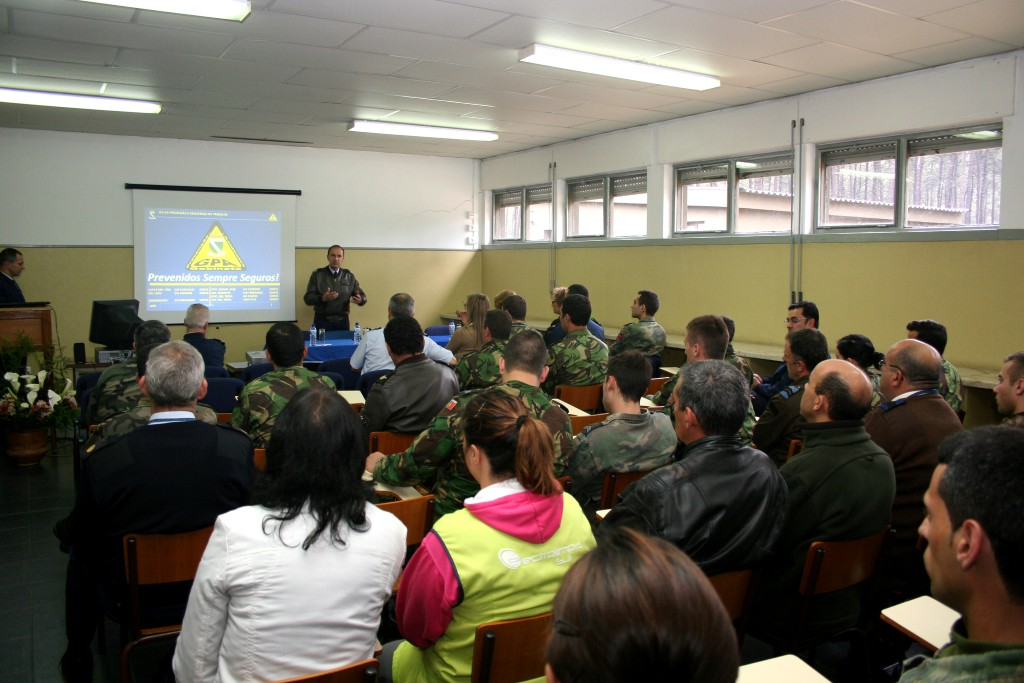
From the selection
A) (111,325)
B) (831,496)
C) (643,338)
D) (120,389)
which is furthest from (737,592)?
(111,325)

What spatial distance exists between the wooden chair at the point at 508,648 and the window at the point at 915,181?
554cm

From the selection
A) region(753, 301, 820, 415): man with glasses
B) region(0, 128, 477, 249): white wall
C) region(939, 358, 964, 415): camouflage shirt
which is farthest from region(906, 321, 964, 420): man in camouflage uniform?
region(0, 128, 477, 249): white wall

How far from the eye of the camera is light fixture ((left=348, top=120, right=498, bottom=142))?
Result: 27.5ft

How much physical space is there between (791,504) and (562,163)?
783cm

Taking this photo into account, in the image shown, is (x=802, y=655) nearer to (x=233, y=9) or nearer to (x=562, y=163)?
(x=233, y=9)

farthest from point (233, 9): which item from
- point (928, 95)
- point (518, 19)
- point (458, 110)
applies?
point (928, 95)

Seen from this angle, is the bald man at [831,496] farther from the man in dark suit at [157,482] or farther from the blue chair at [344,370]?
the blue chair at [344,370]

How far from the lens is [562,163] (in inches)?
380

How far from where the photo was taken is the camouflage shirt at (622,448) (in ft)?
9.69

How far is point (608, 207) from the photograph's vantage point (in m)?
9.15

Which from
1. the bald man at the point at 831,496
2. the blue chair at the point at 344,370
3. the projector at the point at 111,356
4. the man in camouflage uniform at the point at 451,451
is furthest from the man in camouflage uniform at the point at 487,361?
the projector at the point at 111,356

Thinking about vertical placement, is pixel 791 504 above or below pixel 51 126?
below

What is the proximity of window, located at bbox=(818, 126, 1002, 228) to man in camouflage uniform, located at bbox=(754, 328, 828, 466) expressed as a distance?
2887 millimetres

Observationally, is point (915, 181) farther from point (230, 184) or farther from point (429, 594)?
point (230, 184)
